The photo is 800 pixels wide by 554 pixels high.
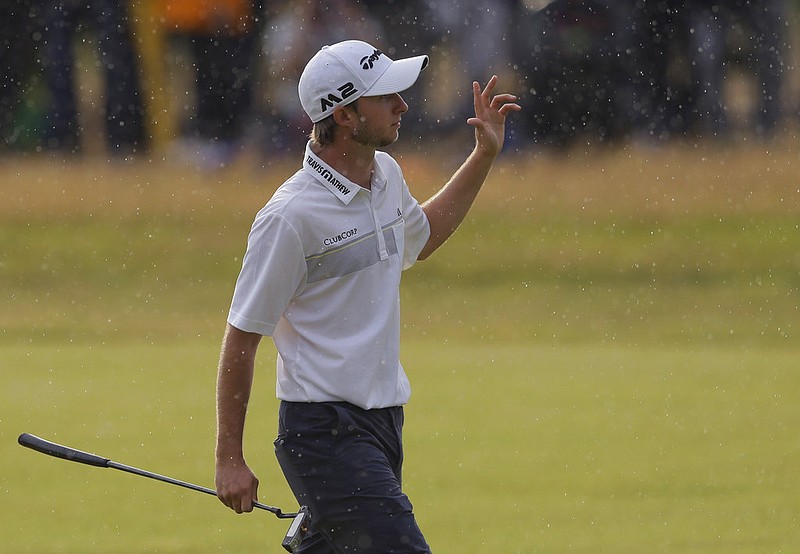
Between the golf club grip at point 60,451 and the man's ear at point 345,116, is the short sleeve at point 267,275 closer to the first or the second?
the man's ear at point 345,116

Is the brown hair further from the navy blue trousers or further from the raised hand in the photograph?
the navy blue trousers

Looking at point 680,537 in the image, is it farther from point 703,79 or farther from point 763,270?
point 703,79

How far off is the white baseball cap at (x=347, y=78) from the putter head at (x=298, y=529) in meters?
1.09

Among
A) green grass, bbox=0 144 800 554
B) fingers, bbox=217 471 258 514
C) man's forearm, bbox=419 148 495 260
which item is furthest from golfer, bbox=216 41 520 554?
green grass, bbox=0 144 800 554

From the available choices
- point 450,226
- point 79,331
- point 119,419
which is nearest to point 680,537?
point 450,226

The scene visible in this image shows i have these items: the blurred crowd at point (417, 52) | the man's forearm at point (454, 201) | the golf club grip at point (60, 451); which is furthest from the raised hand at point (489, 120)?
the blurred crowd at point (417, 52)

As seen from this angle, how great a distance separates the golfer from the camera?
4383 mm

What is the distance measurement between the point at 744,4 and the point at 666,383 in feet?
24.2

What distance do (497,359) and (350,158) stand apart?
23.6 feet

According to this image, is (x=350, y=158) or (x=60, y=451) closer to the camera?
(x=350, y=158)

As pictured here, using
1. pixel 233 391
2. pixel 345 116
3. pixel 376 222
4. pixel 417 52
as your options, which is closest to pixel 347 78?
pixel 345 116

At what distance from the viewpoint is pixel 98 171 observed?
17625 millimetres

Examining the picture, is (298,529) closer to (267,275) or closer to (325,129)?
(267,275)

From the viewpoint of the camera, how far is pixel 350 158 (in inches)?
182
